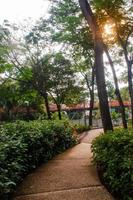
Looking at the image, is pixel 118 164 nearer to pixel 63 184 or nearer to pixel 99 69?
pixel 63 184

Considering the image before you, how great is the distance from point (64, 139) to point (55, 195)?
722 centimetres

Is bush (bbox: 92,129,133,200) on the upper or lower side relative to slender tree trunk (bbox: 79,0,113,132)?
lower

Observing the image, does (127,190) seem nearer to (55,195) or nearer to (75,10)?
(55,195)

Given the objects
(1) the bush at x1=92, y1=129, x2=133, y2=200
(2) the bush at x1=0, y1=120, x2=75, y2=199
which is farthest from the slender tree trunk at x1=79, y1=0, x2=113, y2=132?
(1) the bush at x1=92, y1=129, x2=133, y2=200

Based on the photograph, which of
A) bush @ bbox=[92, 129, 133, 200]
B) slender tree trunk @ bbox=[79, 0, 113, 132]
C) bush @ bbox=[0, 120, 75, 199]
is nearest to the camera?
bush @ bbox=[92, 129, 133, 200]

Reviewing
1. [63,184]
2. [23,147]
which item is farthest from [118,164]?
[23,147]

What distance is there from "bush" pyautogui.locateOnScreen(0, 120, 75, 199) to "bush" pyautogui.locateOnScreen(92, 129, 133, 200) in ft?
5.99

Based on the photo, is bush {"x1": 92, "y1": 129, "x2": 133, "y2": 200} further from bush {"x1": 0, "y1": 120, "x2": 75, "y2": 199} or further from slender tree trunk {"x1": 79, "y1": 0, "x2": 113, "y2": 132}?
slender tree trunk {"x1": 79, "y1": 0, "x2": 113, "y2": 132}

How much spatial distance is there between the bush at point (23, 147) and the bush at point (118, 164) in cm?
182

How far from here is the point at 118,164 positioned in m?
6.51

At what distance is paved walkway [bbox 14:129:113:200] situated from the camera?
672 cm

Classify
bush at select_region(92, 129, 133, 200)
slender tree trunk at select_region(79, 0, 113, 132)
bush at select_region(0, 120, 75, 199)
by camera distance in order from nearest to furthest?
bush at select_region(92, 129, 133, 200) < bush at select_region(0, 120, 75, 199) < slender tree trunk at select_region(79, 0, 113, 132)

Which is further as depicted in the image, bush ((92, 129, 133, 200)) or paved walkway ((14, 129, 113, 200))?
paved walkway ((14, 129, 113, 200))

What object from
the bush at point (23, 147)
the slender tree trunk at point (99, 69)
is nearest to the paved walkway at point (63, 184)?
the bush at point (23, 147)
